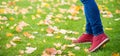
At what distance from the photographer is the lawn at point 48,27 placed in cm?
421

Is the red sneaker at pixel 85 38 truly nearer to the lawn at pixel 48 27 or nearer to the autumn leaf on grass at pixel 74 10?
the lawn at pixel 48 27

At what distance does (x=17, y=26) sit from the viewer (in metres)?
5.51

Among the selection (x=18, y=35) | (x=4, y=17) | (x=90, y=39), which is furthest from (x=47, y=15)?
(x=90, y=39)

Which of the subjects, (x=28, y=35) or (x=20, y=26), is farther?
(x=20, y=26)

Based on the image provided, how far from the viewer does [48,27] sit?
17.8ft

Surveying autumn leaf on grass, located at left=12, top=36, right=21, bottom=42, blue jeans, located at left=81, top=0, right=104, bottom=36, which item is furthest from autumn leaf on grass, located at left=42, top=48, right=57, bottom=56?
autumn leaf on grass, located at left=12, top=36, right=21, bottom=42

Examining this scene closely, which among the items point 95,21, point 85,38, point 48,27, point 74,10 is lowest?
A: point 85,38

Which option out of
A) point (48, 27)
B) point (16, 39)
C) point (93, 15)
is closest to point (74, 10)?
point (48, 27)

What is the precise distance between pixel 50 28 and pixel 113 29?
3.91ft

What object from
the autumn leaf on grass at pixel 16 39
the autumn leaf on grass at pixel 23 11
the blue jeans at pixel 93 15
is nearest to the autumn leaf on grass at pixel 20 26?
the autumn leaf on grass at pixel 16 39

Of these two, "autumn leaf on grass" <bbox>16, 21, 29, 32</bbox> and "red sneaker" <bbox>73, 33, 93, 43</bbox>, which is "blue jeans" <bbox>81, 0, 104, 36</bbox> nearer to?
"red sneaker" <bbox>73, 33, 93, 43</bbox>

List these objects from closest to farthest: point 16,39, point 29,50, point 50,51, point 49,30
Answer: point 50,51
point 29,50
point 16,39
point 49,30

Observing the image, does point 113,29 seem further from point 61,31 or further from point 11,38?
point 11,38

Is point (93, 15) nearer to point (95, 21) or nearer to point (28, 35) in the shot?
point (95, 21)
